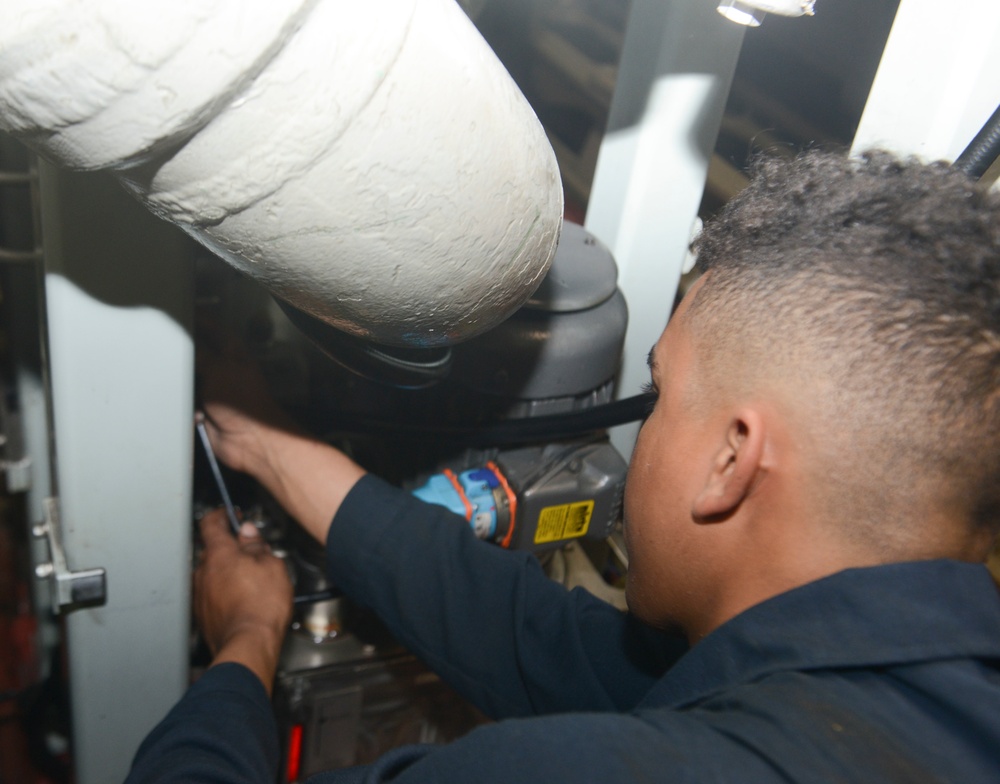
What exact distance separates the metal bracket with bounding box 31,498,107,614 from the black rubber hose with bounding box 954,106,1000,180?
90 centimetres

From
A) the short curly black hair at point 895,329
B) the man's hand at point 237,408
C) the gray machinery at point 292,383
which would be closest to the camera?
the short curly black hair at point 895,329

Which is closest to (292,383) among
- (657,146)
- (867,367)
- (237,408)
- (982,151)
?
(237,408)

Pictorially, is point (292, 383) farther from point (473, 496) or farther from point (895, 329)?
point (895, 329)

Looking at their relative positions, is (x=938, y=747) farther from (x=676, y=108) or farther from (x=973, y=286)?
(x=676, y=108)

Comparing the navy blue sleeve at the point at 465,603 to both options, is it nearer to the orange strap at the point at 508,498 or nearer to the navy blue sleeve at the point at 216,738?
the orange strap at the point at 508,498

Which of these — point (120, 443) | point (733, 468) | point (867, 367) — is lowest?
point (120, 443)

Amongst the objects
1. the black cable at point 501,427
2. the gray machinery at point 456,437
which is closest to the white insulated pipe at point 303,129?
the gray machinery at point 456,437

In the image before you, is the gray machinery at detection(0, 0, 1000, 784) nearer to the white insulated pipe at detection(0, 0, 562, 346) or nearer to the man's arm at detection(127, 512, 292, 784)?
the man's arm at detection(127, 512, 292, 784)

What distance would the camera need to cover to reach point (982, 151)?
77 cm

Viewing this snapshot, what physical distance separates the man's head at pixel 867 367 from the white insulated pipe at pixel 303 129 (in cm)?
21

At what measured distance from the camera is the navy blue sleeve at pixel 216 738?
0.67 metres

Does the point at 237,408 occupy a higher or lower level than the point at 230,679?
higher

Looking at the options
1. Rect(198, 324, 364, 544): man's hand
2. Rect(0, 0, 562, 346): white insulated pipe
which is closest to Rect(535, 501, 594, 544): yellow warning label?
Rect(198, 324, 364, 544): man's hand

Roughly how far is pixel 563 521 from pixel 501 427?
0.14 metres
